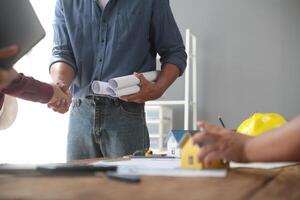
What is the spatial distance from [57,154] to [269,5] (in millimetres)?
2082

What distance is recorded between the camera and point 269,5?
11.0 feet

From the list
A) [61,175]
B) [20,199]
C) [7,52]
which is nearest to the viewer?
[20,199]

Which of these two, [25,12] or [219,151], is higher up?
[25,12]

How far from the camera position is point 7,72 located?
936 mm

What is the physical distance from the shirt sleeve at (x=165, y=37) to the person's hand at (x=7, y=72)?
1.99ft

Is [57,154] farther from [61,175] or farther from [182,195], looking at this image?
[182,195]

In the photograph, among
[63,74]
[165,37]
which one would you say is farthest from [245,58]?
[63,74]

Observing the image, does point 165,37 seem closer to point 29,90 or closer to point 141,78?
point 141,78

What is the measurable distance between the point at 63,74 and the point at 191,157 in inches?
32.1

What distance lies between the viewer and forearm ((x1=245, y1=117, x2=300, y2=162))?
58 cm

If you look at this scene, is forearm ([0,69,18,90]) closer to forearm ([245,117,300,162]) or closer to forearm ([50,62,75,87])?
forearm ([50,62,75,87])

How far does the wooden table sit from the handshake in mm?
690

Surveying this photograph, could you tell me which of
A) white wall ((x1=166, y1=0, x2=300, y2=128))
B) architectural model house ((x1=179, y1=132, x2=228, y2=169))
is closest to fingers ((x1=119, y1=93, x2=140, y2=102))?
architectural model house ((x1=179, y1=132, x2=228, y2=169))

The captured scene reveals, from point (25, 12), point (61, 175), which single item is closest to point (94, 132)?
point (25, 12)
